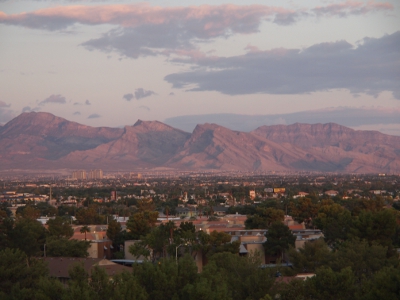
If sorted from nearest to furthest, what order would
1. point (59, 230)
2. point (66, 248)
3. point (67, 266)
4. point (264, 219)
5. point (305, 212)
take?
point (67, 266) < point (66, 248) < point (59, 230) < point (264, 219) < point (305, 212)

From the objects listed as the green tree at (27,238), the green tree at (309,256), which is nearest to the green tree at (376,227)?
the green tree at (309,256)

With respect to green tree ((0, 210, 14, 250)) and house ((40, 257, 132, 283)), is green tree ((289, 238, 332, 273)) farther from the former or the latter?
green tree ((0, 210, 14, 250))

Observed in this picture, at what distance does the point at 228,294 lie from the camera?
1171 inches

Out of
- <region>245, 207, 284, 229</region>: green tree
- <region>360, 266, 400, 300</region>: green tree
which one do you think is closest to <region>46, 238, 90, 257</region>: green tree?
<region>245, 207, 284, 229</region>: green tree

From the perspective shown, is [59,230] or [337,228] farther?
[59,230]

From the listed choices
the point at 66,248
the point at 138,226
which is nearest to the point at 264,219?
the point at 138,226

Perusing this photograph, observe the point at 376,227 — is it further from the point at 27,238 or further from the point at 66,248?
the point at 27,238

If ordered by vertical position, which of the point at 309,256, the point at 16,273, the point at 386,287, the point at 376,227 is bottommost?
the point at 309,256

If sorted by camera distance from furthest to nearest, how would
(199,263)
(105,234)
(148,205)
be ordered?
(148,205)
(105,234)
(199,263)

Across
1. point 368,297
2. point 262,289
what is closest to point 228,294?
point 262,289

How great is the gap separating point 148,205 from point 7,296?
61.0 meters

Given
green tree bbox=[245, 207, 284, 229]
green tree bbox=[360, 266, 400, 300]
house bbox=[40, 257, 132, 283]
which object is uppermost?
green tree bbox=[360, 266, 400, 300]

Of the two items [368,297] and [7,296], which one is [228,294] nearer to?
[368,297]

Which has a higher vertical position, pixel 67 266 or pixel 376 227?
pixel 376 227
